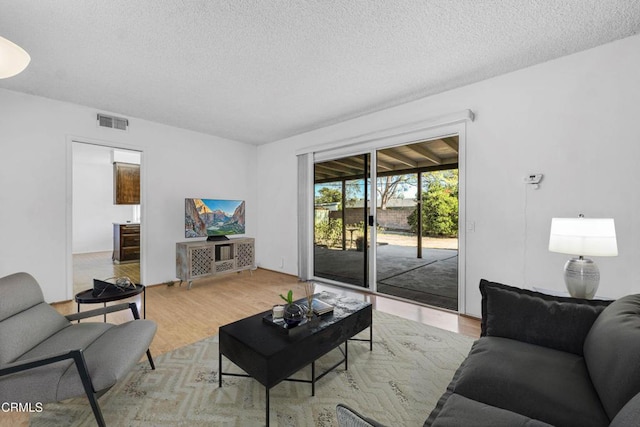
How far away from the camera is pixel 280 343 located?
5.45 feet

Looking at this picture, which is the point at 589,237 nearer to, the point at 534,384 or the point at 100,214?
the point at 534,384

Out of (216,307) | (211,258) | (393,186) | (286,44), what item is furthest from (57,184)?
(393,186)

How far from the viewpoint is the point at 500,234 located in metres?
2.95

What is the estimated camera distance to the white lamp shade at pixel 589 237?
6.24 ft

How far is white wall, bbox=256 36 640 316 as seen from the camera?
2.34 m

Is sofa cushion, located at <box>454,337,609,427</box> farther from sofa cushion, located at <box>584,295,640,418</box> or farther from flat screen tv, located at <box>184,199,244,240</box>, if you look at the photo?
flat screen tv, located at <box>184,199,244,240</box>

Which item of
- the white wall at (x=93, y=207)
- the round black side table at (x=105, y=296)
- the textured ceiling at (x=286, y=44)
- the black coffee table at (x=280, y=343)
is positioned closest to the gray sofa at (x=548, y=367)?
the black coffee table at (x=280, y=343)

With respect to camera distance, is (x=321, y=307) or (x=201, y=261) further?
(x=201, y=261)

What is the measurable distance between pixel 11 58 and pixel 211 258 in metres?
3.49

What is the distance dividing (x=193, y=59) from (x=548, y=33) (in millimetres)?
3034

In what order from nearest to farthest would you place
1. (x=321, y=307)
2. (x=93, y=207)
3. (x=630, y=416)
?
1. (x=630, y=416)
2. (x=321, y=307)
3. (x=93, y=207)

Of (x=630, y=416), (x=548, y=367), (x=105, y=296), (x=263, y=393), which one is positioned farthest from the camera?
(x=105, y=296)

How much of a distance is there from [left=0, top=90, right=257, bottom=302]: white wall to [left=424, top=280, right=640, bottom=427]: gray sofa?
4561 millimetres

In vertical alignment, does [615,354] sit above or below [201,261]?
above
